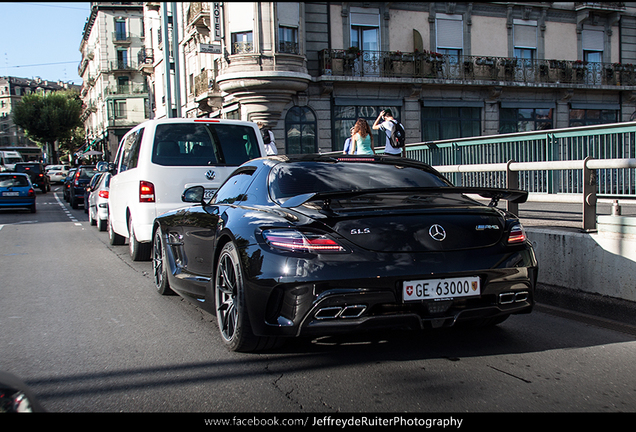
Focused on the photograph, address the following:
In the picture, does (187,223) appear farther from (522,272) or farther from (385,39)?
(385,39)

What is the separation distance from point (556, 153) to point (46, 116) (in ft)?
251

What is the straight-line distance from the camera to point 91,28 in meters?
78.2

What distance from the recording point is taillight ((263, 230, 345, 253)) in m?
3.60

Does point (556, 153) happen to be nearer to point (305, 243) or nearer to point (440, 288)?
point (440, 288)

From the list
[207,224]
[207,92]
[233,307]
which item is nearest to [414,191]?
[233,307]

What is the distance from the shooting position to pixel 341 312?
3.57 m

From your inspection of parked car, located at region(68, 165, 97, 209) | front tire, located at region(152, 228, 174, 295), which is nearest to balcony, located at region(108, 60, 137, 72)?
parked car, located at region(68, 165, 97, 209)

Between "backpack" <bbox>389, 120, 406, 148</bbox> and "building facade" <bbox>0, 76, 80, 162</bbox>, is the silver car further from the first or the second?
"building facade" <bbox>0, 76, 80, 162</bbox>

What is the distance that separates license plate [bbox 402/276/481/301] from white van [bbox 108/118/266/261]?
5.29 metres

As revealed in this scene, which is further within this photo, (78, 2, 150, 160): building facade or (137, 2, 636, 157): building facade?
(78, 2, 150, 160): building facade

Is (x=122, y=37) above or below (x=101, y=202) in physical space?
above

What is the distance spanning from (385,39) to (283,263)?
25.8m

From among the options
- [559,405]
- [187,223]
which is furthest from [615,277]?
[187,223]

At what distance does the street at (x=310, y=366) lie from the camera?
3201 millimetres
